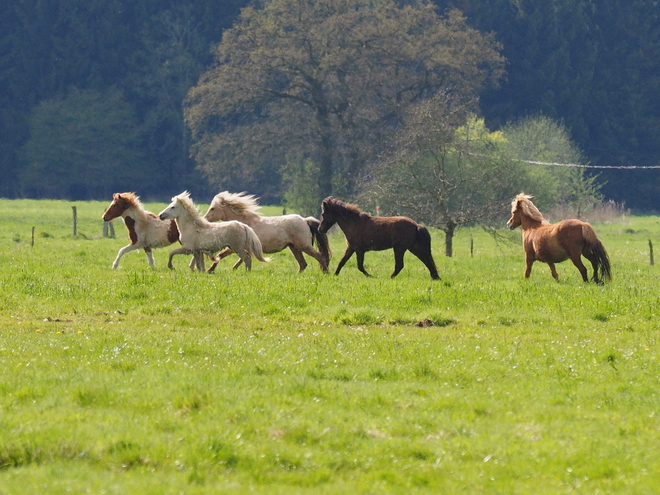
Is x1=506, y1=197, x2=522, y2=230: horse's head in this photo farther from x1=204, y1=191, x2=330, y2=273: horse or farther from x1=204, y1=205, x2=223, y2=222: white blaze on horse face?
x1=204, y1=205, x2=223, y2=222: white blaze on horse face

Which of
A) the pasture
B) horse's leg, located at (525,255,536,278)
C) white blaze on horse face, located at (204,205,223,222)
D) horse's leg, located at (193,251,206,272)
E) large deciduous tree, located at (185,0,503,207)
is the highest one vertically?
large deciduous tree, located at (185,0,503,207)

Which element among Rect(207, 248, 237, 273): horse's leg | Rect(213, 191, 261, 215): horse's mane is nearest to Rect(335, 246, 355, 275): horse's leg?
Rect(207, 248, 237, 273): horse's leg

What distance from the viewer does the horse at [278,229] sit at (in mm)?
22906

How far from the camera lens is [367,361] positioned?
12.0 metres

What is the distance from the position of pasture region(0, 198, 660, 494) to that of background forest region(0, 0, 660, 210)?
209 feet

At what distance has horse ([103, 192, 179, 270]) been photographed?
22969 mm

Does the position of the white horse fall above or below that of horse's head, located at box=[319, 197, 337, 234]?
below

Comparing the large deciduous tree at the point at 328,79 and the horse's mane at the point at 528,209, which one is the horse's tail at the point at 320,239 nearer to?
the horse's mane at the point at 528,209

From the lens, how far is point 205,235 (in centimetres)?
2150

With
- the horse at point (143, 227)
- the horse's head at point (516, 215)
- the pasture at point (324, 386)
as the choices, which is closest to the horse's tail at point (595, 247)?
the pasture at point (324, 386)

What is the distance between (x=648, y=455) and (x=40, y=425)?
5.08 metres

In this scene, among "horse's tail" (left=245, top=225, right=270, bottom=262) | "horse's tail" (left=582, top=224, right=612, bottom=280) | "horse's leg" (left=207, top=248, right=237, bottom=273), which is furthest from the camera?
"horse's leg" (left=207, top=248, right=237, bottom=273)

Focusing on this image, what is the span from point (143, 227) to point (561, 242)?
9.25 m

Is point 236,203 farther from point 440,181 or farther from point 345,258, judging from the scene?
point 440,181
